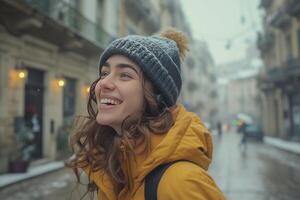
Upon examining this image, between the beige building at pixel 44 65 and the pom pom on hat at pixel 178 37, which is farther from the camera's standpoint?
the beige building at pixel 44 65

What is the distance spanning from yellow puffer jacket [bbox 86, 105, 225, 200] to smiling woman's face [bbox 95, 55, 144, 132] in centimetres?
21

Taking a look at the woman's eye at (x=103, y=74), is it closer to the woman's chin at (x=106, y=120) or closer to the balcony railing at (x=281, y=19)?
the woman's chin at (x=106, y=120)

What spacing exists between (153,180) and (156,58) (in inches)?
25.4

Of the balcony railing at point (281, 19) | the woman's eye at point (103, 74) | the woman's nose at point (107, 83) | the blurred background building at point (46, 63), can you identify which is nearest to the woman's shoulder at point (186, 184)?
the woman's nose at point (107, 83)

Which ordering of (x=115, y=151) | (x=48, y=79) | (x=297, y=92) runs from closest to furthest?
1. (x=115, y=151)
2. (x=48, y=79)
3. (x=297, y=92)

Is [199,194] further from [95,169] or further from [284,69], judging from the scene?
[284,69]

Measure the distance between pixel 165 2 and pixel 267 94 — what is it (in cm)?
1307

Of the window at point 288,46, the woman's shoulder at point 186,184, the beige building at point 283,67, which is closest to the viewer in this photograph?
the woman's shoulder at point 186,184

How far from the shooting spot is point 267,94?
33750 millimetres

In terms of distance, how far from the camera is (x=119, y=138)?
1.66 m

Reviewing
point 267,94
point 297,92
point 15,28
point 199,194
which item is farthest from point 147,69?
point 267,94

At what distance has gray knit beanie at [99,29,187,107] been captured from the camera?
5.64 feet

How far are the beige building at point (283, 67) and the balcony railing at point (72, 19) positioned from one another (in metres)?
13.4

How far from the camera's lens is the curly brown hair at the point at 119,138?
61.6 inches
